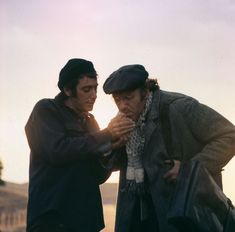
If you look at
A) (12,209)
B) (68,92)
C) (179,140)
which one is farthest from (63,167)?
(12,209)

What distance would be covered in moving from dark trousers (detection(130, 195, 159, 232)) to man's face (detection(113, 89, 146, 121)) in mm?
728

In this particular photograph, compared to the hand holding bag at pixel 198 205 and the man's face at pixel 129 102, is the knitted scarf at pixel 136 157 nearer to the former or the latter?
the man's face at pixel 129 102

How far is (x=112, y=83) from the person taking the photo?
5023 millimetres

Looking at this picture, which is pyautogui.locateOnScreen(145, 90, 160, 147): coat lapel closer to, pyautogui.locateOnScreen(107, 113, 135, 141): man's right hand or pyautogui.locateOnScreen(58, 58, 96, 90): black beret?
pyautogui.locateOnScreen(107, 113, 135, 141): man's right hand

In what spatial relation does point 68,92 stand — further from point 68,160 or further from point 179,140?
point 179,140

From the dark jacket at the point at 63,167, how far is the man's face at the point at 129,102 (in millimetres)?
256

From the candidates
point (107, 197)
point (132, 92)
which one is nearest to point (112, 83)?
point (132, 92)

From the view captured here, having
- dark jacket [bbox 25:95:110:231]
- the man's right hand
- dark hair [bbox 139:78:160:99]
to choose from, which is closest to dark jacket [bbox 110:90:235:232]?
dark hair [bbox 139:78:160:99]

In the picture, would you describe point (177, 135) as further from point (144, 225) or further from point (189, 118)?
point (144, 225)

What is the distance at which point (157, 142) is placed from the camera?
16.5 feet

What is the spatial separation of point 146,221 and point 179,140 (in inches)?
30.2

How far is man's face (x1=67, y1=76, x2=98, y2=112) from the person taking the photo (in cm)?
519

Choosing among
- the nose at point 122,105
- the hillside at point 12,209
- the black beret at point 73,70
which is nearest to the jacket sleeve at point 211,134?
the nose at point 122,105

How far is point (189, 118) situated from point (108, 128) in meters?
0.68
